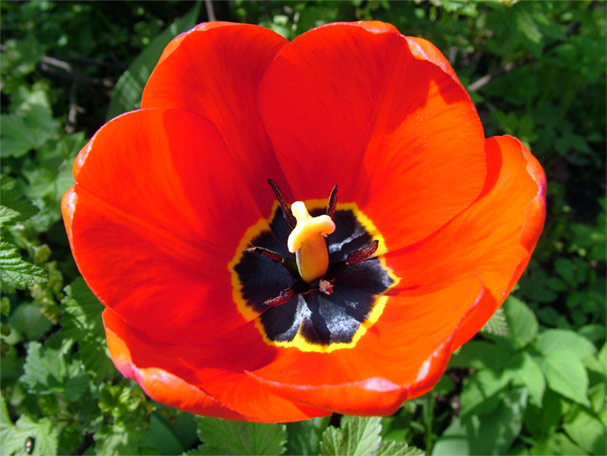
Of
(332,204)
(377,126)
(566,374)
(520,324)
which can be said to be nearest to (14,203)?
(332,204)

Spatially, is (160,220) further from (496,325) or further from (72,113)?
(72,113)

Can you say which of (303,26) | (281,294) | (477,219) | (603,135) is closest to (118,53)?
(303,26)

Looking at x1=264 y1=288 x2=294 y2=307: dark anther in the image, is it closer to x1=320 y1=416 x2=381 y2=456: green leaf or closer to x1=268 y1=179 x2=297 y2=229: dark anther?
x1=268 y1=179 x2=297 y2=229: dark anther

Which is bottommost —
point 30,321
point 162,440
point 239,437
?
point 162,440

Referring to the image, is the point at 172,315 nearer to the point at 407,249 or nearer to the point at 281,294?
the point at 281,294

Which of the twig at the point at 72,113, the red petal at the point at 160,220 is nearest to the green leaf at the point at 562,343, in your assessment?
the red petal at the point at 160,220

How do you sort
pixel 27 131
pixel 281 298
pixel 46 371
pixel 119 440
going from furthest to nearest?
pixel 27 131 < pixel 46 371 < pixel 119 440 < pixel 281 298

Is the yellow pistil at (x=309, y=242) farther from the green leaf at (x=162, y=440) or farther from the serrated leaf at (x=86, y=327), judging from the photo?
the green leaf at (x=162, y=440)
